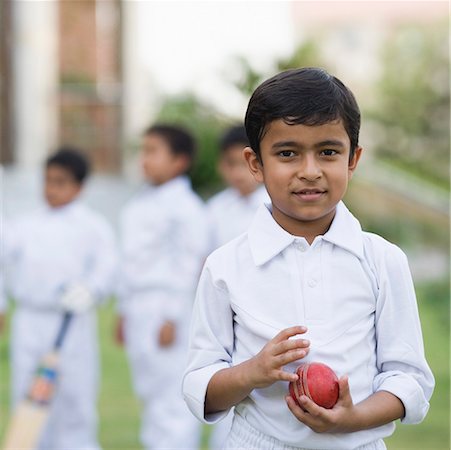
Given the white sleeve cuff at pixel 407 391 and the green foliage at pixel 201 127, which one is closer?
→ the white sleeve cuff at pixel 407 391

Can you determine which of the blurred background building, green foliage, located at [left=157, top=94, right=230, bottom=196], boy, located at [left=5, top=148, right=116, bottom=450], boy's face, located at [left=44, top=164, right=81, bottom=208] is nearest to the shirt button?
boy, located at [left=5, top=148, right=116, bottom=450]

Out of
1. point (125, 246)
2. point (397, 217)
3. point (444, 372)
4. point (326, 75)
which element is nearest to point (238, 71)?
point (397, 217)

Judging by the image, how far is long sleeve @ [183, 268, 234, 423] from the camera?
2.49m

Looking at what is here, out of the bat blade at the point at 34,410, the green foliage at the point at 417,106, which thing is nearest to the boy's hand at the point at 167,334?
the bat blade at the point at 34,410

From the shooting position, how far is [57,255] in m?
5.53

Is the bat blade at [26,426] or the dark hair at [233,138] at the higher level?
the dark hair at [233,138]

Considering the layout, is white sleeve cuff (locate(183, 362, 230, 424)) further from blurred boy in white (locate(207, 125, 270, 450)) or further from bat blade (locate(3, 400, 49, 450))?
blurred boy in white (locate(207, 125, 270, 450))

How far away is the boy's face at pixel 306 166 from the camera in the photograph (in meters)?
2.37

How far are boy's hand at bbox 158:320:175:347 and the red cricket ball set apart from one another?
3.26 metres

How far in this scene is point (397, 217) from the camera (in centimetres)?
1451

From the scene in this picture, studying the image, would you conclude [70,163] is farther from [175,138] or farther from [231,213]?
[231,213]

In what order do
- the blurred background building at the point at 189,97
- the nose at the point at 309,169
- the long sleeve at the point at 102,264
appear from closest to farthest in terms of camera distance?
the nose at the point at 309,169, the long sleeve at the point at 102,264, the blurred background building at the point at 189,97

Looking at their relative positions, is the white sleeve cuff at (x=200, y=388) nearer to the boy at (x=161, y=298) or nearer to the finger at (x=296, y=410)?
the finger at (x=296, y=410)

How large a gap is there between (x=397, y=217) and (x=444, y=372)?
268 inches
